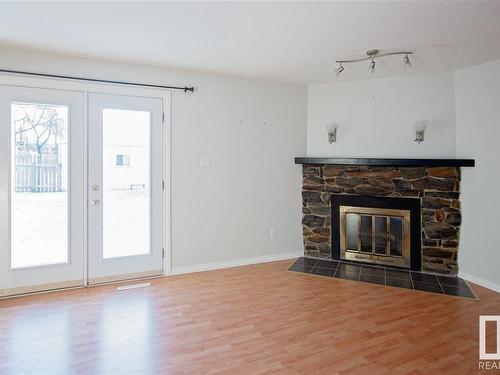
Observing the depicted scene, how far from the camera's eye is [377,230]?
4.21m

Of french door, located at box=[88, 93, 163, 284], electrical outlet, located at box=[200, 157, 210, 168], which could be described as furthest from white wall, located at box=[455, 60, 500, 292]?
french door, located at box=[88, 93, 163, 284]

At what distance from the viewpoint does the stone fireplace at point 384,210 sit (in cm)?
383

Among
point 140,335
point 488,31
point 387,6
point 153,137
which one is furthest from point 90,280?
point 488,31

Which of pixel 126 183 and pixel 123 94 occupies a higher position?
pixel 123 94

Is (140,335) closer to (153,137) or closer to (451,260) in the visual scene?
(153,137)

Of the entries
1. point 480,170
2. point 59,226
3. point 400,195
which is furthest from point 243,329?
point 480,170

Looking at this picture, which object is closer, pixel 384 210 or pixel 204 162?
pixel 204 162

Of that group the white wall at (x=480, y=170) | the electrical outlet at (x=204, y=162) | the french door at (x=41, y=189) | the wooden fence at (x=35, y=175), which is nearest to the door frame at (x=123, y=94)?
the french door at (x=41, y=189)

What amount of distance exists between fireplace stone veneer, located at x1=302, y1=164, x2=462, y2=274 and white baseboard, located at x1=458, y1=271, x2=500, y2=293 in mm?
121

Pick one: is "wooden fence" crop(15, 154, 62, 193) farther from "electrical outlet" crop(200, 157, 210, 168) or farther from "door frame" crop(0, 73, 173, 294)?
"electrical outlet" crop(200, 157, 210, 168)

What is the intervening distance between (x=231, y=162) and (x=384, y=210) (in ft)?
6.75

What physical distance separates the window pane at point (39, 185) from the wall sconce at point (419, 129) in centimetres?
396
